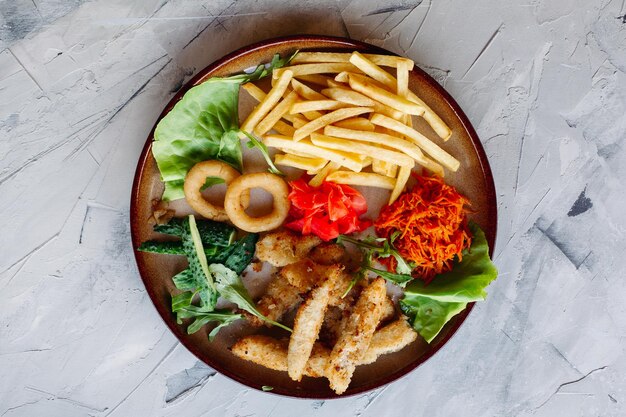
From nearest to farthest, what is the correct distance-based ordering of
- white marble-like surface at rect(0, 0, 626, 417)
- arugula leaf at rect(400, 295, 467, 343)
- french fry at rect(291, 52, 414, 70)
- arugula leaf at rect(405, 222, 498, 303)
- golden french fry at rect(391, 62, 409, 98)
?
golden french fry at rect(391, 62, 409, 98)
french fry at rect(291, 52, 414, 70)
arugula leaf at rect(405, 222, 498, 303)
arugula leaf at rect(400, 295, 467, 343)
white marble-like surface at rect(0, 0, 626, 417)

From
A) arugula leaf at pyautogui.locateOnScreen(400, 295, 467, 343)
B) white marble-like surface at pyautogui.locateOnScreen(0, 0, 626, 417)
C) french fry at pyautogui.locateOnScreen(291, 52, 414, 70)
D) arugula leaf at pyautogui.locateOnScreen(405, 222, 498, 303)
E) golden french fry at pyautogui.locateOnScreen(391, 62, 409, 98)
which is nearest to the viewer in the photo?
golden french fry at pyautogui.locateOnScreen(391, 62, 409, 98)

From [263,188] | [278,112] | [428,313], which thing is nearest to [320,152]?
[278,112]

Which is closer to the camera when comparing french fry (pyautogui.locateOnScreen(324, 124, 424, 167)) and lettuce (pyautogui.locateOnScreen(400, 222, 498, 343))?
french fry (pyautogui.locateOnScreen(324, 124, 424, 167))

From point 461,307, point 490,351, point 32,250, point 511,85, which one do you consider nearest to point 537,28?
point 511,85

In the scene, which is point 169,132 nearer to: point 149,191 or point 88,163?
point 149,191

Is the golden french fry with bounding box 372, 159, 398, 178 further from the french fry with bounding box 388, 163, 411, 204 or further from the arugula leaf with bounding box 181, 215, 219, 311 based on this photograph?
the arugula leaf with bounding box 181, 215, 219, 311

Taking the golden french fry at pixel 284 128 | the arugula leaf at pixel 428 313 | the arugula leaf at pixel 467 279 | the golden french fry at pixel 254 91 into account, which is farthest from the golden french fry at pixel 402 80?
the arugula leaf at pixel 428 313

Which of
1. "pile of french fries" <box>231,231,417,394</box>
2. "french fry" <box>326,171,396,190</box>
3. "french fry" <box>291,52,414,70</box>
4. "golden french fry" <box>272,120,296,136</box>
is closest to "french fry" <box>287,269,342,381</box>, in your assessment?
"pile of french fries" <box>231,231,417,394</box>
